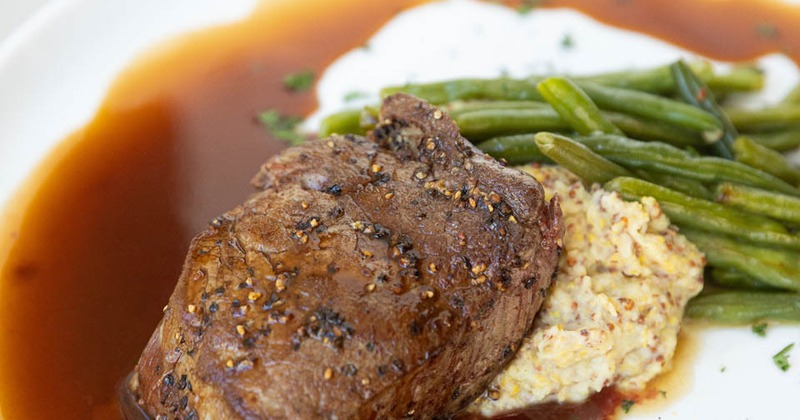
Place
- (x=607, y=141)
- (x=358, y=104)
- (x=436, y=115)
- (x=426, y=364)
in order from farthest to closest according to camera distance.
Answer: (x=358, y=104)
(x=607, y=141)
(x=436, y=115)
(x=426, y=364)

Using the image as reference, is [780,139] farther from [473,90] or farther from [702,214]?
[473,90]

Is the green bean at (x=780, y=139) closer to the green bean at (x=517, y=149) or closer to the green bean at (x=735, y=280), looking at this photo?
the green bean at (x=735, y=280)

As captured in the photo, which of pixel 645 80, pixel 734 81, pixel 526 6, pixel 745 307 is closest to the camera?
pixel 745 307

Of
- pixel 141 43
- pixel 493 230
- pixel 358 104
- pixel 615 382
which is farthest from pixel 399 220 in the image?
pixel 141 43

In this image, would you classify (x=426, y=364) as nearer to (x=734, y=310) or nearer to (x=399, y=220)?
(x=399, y=220)

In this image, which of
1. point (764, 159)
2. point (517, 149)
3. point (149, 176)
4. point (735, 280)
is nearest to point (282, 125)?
point (149, 176)

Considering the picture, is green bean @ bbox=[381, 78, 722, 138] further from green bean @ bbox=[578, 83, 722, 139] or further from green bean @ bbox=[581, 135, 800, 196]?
green bean @ bbox=[581, 135, 800, 196]
